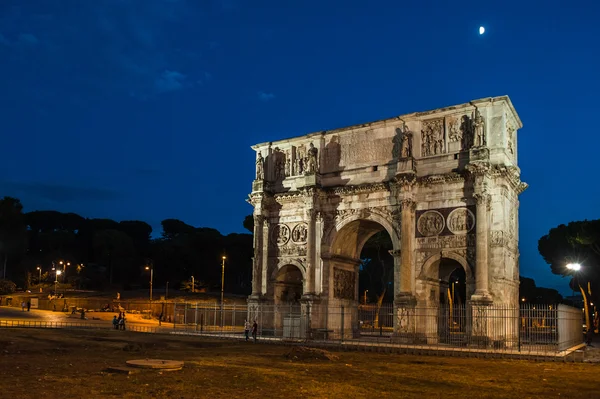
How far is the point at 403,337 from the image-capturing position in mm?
26828

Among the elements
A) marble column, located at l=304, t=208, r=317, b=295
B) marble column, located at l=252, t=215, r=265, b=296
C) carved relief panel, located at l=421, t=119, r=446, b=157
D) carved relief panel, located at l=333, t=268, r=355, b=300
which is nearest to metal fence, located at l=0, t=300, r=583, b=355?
carved relief panel, located at l=333, t=268, r=355, b=300

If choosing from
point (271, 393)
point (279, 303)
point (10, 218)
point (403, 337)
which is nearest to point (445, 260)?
point (403, 337)

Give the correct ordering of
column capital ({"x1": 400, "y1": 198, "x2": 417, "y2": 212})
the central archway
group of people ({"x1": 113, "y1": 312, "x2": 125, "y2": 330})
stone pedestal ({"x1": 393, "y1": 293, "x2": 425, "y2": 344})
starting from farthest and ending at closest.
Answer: group of people ({"x1": 113, "y1": 312, "x2": 125, "y2": 330}) < the central archway < column capital ({"x1": 400, "y1": 198, "x2": 417, "y2": 212}) < stone pedestal ({"x1": 393, "y1": 293, "x2": 425, "y2": 344})

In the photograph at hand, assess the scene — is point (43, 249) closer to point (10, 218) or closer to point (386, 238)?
point (10, 218)

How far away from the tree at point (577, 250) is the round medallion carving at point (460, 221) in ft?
65.7

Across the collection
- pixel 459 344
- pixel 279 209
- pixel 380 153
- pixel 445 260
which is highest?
pixel 380 153

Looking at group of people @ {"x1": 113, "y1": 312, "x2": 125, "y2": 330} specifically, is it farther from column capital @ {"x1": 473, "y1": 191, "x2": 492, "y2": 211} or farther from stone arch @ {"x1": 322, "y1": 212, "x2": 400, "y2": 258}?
column capital @ {"x1": 473, "y1": 191, "x2": 492, "y2": 211}

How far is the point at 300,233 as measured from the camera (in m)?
32.4

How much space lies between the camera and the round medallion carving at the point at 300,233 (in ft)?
106

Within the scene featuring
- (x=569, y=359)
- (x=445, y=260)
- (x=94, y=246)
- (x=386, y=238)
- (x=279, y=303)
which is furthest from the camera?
(x=94, y=246)

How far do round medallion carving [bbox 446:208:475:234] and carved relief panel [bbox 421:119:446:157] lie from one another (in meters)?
3.03

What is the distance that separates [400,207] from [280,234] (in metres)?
7.66

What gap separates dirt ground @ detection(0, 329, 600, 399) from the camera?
39.0 ft

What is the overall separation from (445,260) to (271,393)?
19489 millimetres
